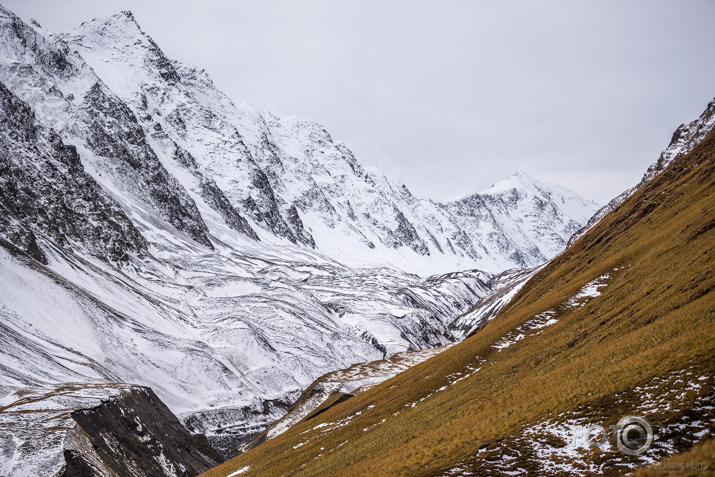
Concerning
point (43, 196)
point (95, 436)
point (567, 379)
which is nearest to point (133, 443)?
point (95, 436)

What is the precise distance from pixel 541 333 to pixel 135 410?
51269 mm

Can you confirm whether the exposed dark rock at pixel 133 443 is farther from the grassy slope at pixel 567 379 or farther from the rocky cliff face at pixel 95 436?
the grassy slope at pixel 567 379

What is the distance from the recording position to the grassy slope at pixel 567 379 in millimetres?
21172

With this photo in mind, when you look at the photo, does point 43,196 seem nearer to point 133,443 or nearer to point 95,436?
point 133,443

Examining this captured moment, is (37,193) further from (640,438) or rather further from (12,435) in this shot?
(640,438)

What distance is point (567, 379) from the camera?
2677 centimetres

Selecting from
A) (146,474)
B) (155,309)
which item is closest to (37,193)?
(155,309)

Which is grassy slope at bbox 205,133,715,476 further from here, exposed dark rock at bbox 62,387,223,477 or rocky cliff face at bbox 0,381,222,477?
rocky cliff face at bbox 0,381,222,477

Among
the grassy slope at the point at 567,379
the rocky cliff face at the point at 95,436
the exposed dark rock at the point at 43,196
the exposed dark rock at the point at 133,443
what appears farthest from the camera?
the exposed dark rock at the point at 43,196

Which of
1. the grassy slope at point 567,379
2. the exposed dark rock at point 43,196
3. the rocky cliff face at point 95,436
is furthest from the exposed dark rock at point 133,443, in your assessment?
the exposed dark rock at point 43,196

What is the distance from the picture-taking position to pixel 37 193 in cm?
16638

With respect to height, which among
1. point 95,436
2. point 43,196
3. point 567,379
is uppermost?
point 43,196

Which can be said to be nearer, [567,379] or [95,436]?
[567,379]

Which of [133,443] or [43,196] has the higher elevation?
[43,196]
